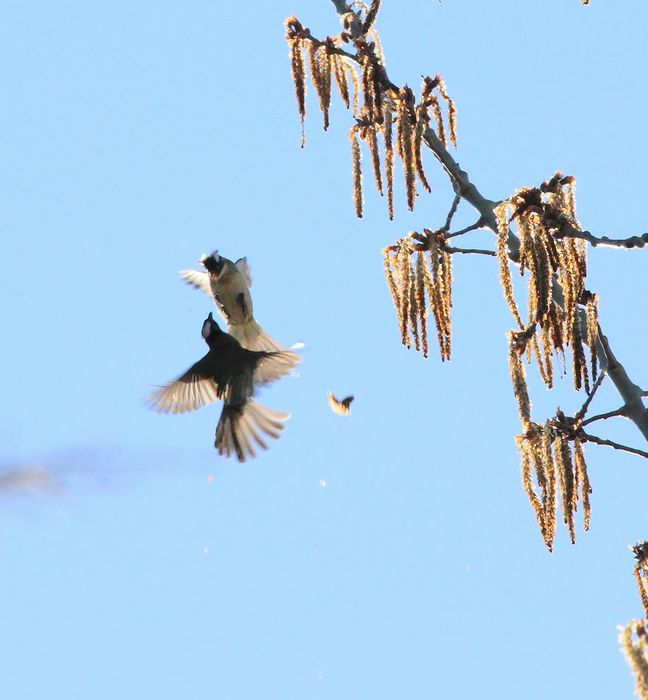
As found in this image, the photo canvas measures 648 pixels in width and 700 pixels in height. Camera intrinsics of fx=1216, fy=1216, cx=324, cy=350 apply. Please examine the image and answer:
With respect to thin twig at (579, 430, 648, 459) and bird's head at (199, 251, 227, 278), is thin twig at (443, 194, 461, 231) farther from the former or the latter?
bird's head at (199, 251, 227, 278)

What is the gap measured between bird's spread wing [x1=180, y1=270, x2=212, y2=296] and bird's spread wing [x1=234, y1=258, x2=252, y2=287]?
1.32ft

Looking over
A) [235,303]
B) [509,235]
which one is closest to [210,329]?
[235,303]

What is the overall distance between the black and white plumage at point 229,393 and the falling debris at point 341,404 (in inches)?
37.3

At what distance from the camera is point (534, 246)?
6113 mm

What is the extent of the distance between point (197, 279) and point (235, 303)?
1525mm

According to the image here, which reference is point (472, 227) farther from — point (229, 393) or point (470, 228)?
point (229, 393)

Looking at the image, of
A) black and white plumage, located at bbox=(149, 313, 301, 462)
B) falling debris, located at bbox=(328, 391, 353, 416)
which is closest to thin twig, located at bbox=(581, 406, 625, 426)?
falling debris, located at bbox=(328, 391, 353, 416)

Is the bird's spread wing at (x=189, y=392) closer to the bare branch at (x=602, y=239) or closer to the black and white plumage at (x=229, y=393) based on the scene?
the black and white plumage at (x=229, y=393)

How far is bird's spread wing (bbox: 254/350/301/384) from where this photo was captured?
9633 millimetres

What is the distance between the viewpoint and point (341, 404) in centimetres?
904

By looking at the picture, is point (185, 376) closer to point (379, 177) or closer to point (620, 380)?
point (379, 177)

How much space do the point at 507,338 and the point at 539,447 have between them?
24.3 inches

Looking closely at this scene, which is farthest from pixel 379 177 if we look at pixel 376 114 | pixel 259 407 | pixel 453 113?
pixel 259 407

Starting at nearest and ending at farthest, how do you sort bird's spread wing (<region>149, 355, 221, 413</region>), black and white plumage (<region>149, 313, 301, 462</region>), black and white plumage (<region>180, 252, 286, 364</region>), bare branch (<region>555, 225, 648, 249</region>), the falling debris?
Result: bare branch (<region>555, 225, 648, 249</region>), the falling debris, black and white plumage (<region>149, 313, 301, 462</region>), bird's spread wing (<region>149, 355, 221, 413</region>), black and white plumage (<region>180, 252, 286, 364</region>)
